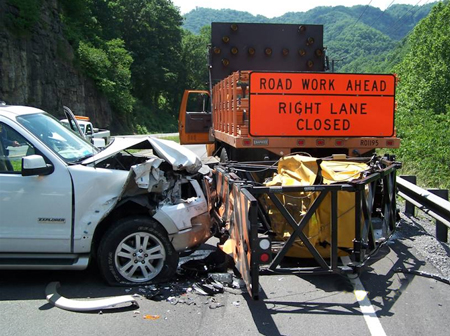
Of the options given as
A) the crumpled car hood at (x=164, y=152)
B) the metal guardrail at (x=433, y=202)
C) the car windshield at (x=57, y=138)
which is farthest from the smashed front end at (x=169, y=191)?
the metal guardrail at (x=433, y=202)

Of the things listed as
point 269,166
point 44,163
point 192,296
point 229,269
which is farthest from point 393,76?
point 44,163

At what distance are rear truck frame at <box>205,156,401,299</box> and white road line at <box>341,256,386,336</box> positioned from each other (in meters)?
0.26

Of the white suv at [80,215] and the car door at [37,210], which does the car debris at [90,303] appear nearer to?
the white suv at [80,215]

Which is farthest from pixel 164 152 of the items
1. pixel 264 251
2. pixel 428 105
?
pixel 428 105

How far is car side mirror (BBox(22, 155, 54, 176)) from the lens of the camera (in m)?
4.85

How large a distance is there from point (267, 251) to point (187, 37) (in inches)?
3194

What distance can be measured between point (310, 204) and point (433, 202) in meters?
2.40

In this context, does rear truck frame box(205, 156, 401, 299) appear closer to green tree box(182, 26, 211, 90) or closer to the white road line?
the white road line

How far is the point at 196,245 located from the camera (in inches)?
217

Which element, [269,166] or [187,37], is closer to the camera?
[269,166]

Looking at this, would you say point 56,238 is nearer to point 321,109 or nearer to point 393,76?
point 321,109

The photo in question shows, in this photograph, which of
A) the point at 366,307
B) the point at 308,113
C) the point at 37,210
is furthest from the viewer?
the point at 308,113

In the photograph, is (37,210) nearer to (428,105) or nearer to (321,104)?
(321,104)

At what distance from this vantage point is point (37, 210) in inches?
199
